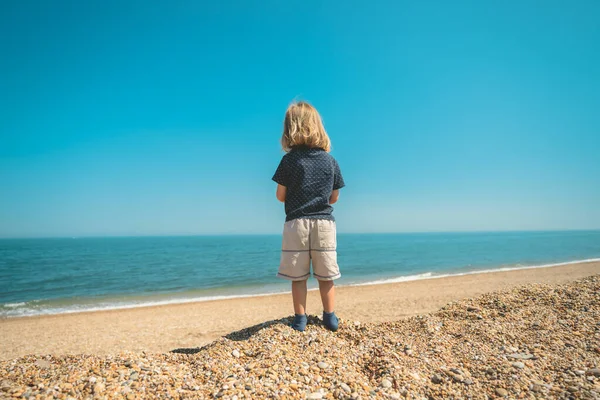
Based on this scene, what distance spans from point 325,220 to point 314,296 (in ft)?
36.7

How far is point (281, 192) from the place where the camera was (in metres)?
3.95

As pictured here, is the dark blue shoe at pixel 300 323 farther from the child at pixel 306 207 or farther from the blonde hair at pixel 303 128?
the blonde hair at pixel 303 128

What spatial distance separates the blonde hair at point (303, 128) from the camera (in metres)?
3.88

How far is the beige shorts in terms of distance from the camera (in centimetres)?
370

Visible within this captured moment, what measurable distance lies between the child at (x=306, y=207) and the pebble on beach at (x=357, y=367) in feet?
1.76

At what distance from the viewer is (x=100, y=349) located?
7.79 metres

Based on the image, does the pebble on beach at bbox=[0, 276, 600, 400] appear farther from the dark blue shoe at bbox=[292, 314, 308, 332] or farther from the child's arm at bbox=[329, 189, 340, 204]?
the child's arm at bbox=[329, 189, 340, 204]

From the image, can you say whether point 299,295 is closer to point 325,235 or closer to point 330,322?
point 330,322

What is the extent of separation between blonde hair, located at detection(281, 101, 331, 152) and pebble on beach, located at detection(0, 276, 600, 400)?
2229 mm

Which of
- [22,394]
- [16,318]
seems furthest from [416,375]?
[16,318]

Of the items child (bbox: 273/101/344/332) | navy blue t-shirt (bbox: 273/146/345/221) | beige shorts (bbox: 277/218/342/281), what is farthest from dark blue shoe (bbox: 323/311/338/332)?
navy blue t-shirt (bbox: 273/146/345/221)

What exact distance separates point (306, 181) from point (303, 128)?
0.67 m

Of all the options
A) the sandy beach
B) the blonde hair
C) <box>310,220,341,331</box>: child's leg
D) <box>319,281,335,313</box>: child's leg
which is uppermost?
the blonde hair

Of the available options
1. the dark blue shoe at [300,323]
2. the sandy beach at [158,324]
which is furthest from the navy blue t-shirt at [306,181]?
the sandy beach at [158,324]
